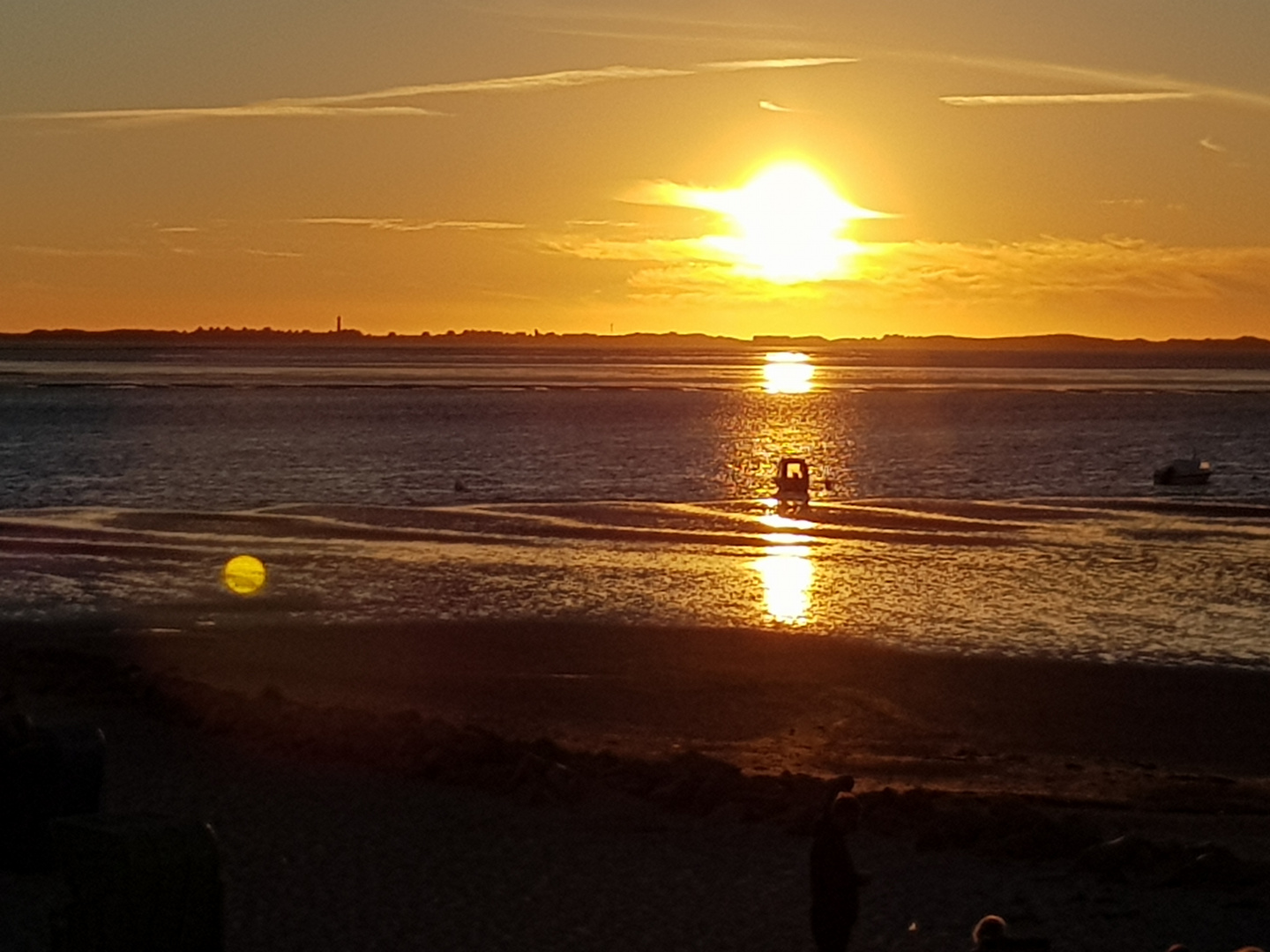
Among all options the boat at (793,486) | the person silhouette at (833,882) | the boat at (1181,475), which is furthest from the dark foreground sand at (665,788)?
the boat at (1181,475)

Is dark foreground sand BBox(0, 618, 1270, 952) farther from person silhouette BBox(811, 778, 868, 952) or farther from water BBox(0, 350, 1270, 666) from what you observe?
water BBox(0, 350, 1270, 666)

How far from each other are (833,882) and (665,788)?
241 inches

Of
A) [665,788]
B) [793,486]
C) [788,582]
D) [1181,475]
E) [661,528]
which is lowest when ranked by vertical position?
[665,788]

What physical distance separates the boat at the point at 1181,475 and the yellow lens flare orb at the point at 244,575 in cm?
3720

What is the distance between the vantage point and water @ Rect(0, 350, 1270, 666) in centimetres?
3192

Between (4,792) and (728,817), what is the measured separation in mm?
6806

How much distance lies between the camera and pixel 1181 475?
64.5 meters

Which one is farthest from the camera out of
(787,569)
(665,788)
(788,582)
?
(787,569)

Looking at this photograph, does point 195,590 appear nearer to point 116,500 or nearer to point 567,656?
point 567,656

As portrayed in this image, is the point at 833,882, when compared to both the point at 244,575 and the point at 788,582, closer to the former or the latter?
the point at 788,582

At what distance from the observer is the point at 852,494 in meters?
61.7

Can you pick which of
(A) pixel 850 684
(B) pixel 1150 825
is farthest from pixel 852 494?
(B) pixel 1150 825

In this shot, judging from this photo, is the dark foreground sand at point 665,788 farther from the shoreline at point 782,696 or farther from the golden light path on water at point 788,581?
the golden light path on water at point 788,581

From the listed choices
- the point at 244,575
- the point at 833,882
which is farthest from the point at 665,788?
the point at 244,575
